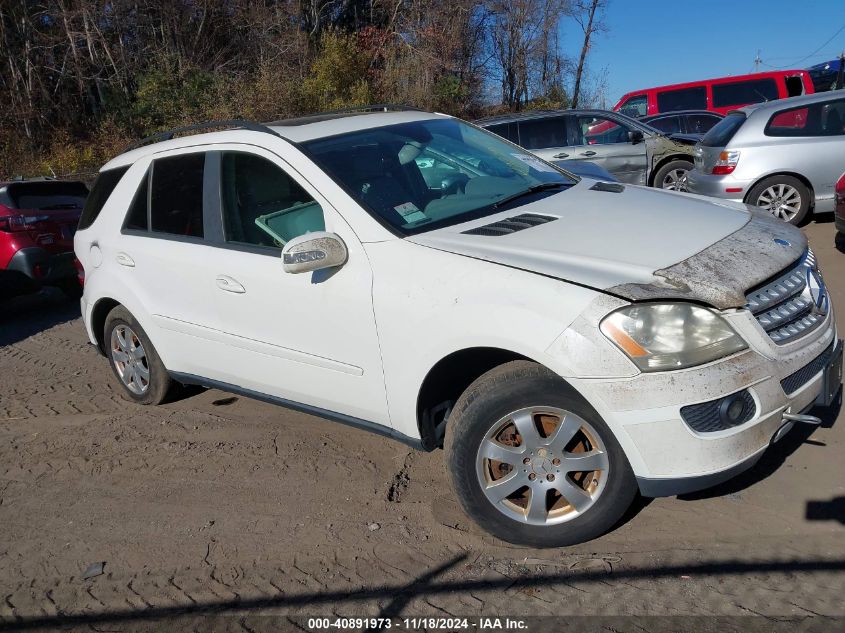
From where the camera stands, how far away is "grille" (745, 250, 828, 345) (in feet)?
9.81

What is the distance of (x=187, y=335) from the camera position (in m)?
4.48

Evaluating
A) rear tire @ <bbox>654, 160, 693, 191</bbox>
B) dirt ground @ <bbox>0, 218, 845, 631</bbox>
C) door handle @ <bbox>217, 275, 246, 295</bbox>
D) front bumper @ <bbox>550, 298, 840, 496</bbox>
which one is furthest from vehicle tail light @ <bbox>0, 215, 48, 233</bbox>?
rear tire @ <bbox>654, 160, 693, 191</bbox>

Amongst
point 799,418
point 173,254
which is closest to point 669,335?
point 799,418

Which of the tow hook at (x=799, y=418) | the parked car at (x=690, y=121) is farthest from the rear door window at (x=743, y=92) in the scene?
the tow hook at (x=799, y=418)

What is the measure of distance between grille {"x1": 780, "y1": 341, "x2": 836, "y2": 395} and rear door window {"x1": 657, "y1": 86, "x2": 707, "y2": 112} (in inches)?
629

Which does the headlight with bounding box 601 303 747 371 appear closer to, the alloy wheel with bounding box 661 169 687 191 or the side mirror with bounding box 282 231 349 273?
the side mirror with bounding box 282 231 349 273

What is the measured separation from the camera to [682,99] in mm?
18047

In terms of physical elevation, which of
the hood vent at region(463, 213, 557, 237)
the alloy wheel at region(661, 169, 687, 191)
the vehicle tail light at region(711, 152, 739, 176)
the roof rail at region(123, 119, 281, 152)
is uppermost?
the roof rail at region(123, 119, 281, 152)

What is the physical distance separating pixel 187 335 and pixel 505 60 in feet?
104

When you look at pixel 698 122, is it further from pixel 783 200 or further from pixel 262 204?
pixel 262 204

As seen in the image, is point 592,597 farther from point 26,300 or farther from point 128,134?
point 128,134

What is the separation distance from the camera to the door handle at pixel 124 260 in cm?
480

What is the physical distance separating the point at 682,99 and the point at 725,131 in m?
9.97

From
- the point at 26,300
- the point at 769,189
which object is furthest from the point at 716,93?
the point at 26,300
